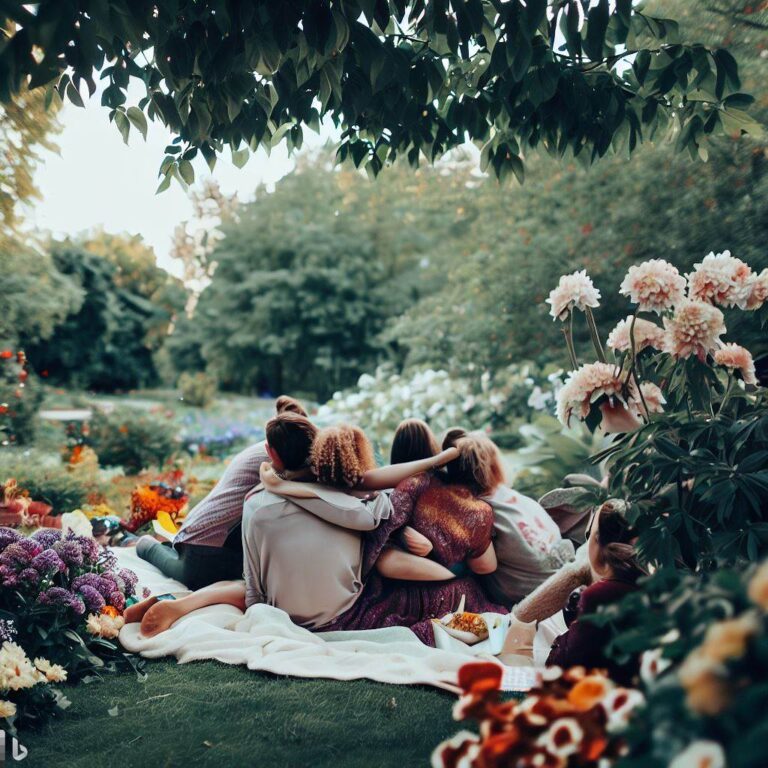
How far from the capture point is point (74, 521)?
4527mm

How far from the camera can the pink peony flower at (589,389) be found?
282cm

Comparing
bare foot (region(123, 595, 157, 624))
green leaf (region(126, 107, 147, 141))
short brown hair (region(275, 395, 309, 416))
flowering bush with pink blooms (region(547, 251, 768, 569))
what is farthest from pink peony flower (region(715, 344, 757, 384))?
bare foot (region(123, 595, 157, 624))

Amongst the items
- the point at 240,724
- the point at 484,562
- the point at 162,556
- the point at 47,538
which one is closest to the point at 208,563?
the point at 162,556

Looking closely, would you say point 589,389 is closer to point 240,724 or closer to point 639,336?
point 639,336

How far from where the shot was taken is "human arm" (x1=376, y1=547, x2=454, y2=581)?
4.05m

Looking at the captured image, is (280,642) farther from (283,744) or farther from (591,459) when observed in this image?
(591,459)

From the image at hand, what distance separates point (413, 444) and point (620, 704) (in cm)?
293

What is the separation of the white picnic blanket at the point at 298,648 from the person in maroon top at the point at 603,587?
1.89 ft

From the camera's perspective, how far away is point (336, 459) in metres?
4.07

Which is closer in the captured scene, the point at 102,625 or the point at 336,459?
the point at 102,625

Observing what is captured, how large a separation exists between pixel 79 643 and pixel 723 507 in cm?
247

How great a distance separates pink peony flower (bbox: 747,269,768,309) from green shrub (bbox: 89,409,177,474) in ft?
22.9

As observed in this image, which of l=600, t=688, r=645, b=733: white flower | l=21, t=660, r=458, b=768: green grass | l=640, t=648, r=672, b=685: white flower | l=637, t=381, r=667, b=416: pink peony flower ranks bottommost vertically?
l=21, t=660, r=458, b=768: green grass

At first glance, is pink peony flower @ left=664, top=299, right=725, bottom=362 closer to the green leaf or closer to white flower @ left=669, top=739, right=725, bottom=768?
white flower @ left=669, top=739, right=725, bottom=768
